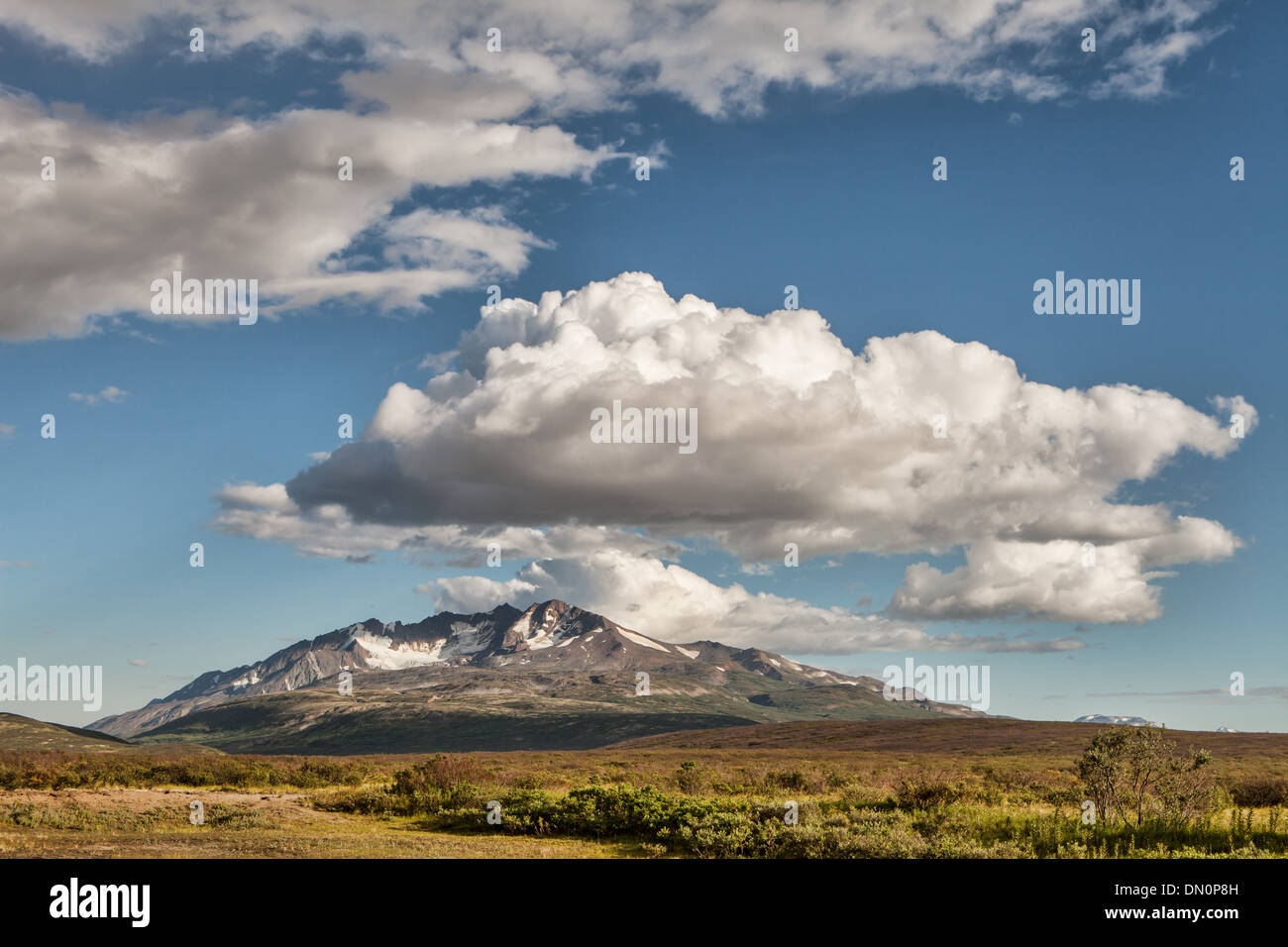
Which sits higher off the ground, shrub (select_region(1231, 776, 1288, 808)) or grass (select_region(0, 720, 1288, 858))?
grass (select_region(0, 720, 1288, 858))

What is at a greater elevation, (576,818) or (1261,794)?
(576,818)

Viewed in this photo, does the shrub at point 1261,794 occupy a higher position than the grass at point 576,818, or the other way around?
the grass at point 576,818

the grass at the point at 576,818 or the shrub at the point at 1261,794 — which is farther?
the shrub at the point at 1261,794

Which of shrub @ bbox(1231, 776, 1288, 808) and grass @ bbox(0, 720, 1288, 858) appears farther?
shrub @ bbox(1231, 776, 1288, 808)

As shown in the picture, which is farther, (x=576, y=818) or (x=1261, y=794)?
(x=1261, y=794)
